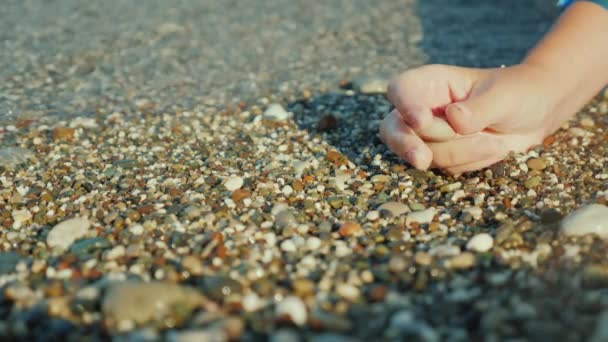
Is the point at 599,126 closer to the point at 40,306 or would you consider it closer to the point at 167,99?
the point at 167,99

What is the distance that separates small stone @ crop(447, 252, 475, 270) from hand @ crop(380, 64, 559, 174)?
1.57 feet

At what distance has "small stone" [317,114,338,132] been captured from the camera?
8.86 feet

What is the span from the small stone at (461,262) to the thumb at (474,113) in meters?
0.48

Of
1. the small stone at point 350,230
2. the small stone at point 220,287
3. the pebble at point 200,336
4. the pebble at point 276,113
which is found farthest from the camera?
the pebble at point 276,113

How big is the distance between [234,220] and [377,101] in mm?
1214

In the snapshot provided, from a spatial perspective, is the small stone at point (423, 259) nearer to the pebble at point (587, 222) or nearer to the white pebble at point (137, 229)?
the pebble at point (587, 222)

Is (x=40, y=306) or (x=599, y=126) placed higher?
(x=40, y=306)

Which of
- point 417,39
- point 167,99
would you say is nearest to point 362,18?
point 417,39

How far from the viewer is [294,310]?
1.49 m

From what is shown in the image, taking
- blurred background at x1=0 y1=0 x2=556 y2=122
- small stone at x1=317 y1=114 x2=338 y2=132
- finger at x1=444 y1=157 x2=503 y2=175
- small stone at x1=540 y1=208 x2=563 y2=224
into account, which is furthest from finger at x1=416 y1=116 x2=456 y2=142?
blurred background at x1=0 y1=0 x2=556 y2=122

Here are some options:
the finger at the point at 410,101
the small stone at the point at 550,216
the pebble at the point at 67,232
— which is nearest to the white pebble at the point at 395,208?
the finger at the point at 410,101

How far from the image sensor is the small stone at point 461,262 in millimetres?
1662

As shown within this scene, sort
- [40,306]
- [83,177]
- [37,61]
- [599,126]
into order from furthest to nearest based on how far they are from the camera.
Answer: [37,61], [599,126], [83,177], [40,306]

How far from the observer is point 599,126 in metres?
2.59
